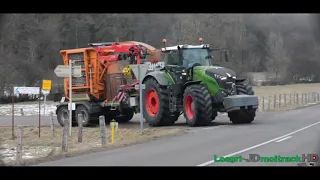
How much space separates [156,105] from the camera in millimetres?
19688

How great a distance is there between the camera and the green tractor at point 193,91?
17453mm

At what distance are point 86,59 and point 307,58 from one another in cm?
1133

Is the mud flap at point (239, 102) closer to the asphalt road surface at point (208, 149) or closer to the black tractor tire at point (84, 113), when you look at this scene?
the asphalt road surface at point (208, 149)

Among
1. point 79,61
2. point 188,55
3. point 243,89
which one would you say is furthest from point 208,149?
point 79,61

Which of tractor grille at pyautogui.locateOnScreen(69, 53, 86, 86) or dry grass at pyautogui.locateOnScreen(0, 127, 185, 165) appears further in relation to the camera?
tractor grille at pyautogui.locateOnScreen(69, 53, 86, 86)

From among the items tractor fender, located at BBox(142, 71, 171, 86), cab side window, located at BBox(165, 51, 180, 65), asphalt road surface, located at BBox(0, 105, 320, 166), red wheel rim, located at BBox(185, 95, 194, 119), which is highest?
cab side window, located at BBox(165, 51, 180, 65)

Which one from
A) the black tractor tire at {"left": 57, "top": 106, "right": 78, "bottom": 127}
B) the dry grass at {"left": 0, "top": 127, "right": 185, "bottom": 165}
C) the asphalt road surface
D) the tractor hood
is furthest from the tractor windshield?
the black tractor tire at {"left": 57, "top": 106, "right": 78, "bottom": 127}

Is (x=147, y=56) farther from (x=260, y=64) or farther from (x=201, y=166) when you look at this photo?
(x=201, y=166)

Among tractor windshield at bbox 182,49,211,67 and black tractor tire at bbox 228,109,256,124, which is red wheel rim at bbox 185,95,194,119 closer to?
tractor windshield at bbox 182,49,211,67

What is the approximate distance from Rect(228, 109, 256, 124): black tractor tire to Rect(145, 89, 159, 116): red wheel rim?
3.18 meters

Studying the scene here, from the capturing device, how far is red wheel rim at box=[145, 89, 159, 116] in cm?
1959

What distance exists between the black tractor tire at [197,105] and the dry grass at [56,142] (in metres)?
1.16

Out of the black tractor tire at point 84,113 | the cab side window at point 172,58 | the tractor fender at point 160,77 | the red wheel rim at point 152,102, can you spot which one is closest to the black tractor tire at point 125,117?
the black tractor tire at point 84,113
